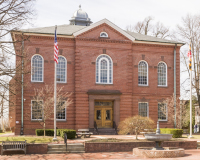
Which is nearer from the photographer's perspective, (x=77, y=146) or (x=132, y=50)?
(x=77, y=146)

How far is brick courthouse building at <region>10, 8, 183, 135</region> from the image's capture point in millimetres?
32156

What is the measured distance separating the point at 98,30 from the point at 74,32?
2.66 metres

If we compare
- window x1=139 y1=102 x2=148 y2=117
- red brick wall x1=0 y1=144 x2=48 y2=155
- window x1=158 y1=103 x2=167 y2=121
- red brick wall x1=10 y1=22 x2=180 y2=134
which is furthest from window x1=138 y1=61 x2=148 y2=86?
red brick wall x1=0 y1=144 x2=48 y2=155

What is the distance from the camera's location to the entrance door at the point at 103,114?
111 feet

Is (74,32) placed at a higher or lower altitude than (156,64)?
higher

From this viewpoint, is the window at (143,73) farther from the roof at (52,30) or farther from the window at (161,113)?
the roof at (52,30)

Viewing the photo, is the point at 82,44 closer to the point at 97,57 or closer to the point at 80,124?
the point at 97,57

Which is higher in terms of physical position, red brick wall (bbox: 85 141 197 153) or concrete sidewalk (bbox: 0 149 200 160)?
red brick wall (bbox: 85 141 197 153)

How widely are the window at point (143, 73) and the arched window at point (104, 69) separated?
3.45 m

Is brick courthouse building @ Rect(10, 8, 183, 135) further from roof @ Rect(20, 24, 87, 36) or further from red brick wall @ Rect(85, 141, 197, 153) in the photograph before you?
red brick wall @ Rect(85, 141, 197, 153)

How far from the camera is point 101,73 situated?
3375 centimetres

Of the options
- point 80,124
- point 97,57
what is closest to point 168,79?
point 97,57

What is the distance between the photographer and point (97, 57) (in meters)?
33.5

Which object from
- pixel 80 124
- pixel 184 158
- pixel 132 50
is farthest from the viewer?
pixel 132 50
